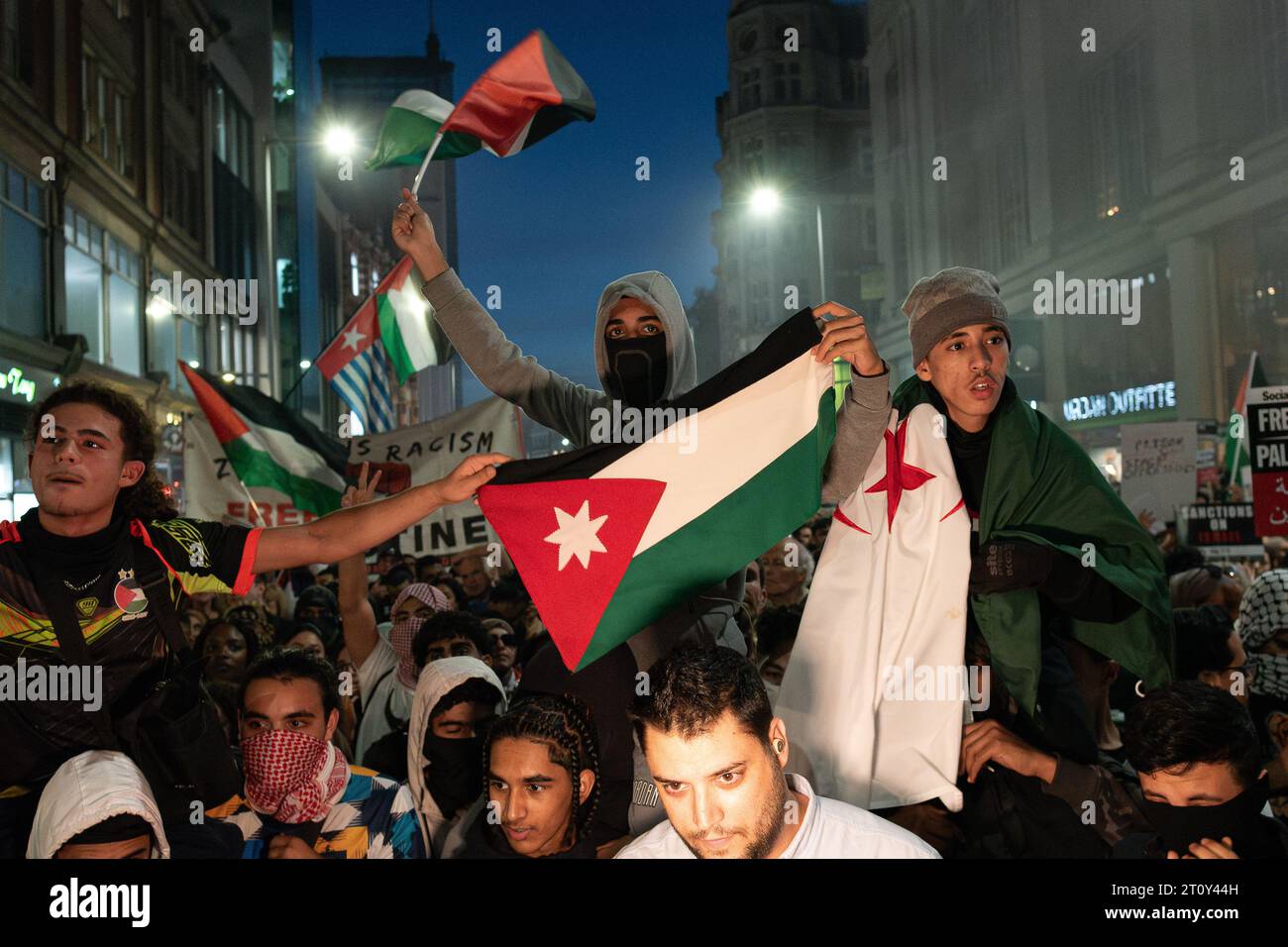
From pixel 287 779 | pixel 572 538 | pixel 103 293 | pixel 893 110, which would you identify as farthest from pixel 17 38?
pixel 893 110

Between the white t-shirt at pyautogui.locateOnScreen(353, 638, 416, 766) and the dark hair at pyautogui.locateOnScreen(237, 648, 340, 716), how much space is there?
39.3 inches

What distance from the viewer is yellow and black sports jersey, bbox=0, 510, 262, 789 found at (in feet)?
9.64

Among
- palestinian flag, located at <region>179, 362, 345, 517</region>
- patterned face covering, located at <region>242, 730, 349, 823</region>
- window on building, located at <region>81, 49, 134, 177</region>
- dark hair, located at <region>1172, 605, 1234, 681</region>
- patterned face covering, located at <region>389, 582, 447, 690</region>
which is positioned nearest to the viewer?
patterned face covering, located at <region>242, 730, 349, 823</region>

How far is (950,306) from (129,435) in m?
2.26

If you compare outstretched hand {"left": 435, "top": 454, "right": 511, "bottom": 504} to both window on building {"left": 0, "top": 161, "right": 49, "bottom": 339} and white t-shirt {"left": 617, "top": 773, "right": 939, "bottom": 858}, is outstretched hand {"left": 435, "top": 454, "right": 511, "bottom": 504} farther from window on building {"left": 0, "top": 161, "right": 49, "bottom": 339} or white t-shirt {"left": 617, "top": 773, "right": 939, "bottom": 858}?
window on building {"left": 0, "top": 161, "right": 49, "bottom": 339}

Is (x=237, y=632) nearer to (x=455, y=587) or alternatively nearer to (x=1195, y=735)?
(x=455, y=587)

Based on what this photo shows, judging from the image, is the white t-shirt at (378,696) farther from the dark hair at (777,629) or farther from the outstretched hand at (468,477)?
the outstretched hand at (468,477)

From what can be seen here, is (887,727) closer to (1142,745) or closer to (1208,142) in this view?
(1142,745)

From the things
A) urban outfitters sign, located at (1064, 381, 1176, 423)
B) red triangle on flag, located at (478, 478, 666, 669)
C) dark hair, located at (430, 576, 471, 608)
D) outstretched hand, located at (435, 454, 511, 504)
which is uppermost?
urban outfitters sign, located at (1064, 381, 1176, 423)

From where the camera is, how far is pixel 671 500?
11.0ft

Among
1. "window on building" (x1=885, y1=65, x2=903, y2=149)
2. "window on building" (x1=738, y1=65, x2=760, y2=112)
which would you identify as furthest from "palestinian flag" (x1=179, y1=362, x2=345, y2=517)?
"window on building" (x1=738, y1=65, x2=760, y2=112)

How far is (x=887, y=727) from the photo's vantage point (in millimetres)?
3182

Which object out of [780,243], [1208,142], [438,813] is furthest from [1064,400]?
[780,243]
